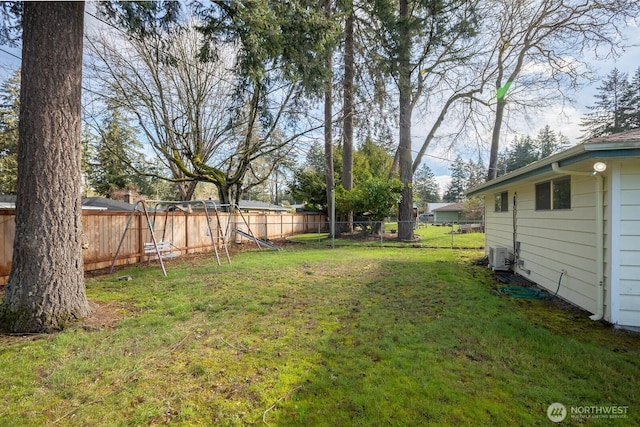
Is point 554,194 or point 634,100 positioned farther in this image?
point 634,100

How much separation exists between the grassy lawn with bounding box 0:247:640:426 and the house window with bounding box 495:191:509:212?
3.46 m

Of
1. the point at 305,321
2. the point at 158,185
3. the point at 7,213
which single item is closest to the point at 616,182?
the point at 305,321

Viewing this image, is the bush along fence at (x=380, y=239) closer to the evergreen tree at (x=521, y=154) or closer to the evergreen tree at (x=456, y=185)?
the evergreen tree at (x=521, y=154)

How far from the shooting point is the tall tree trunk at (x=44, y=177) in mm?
3240

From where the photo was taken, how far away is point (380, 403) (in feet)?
6.84

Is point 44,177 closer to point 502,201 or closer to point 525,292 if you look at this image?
point 525,292

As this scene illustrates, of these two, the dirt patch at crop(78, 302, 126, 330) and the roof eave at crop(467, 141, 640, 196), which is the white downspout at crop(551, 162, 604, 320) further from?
the dirt patch at crop(78, 302, 126, 330)

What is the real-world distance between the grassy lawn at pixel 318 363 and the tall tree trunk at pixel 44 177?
388 mm

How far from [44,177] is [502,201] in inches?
365

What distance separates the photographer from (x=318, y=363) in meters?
2.67

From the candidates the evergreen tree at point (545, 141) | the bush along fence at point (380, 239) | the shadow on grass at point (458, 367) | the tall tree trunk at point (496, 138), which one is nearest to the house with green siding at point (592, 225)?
the shadow on grass at point (458, 367)

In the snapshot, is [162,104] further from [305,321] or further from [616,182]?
[616,182]

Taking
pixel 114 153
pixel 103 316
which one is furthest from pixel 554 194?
pixel 114 153

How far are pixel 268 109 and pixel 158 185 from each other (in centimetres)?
2677
